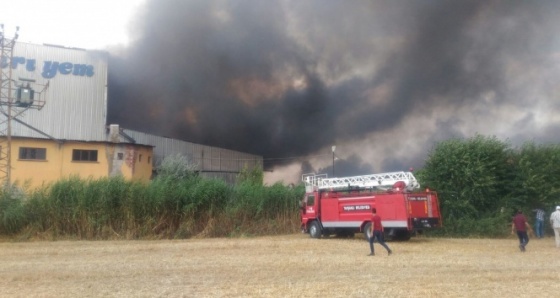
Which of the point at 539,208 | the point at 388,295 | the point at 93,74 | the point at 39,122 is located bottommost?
the point at 388,295

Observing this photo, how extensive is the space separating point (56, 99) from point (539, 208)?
35513 mm

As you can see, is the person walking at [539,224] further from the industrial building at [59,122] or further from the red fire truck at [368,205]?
the industrial building at [59,122]

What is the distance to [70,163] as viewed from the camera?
1587 inches

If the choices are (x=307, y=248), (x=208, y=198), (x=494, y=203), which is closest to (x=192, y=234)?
(x=208, y=198)

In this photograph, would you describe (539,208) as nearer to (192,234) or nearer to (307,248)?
(307,248)

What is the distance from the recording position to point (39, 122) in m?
40.8

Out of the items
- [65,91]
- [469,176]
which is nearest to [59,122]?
[65,91]

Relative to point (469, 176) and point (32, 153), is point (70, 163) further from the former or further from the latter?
point (469, 176)

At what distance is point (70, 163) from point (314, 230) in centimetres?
2244

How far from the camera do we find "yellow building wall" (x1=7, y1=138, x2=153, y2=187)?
38562mm

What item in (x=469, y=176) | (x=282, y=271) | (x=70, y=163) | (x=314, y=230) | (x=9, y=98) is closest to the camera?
(x=282, y=271)

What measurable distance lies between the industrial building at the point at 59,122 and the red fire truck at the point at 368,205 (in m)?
18.4

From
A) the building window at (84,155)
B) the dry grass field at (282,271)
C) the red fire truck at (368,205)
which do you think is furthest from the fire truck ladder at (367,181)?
the building window at (84,155)

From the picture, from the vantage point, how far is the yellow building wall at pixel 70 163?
38562 millimetres
